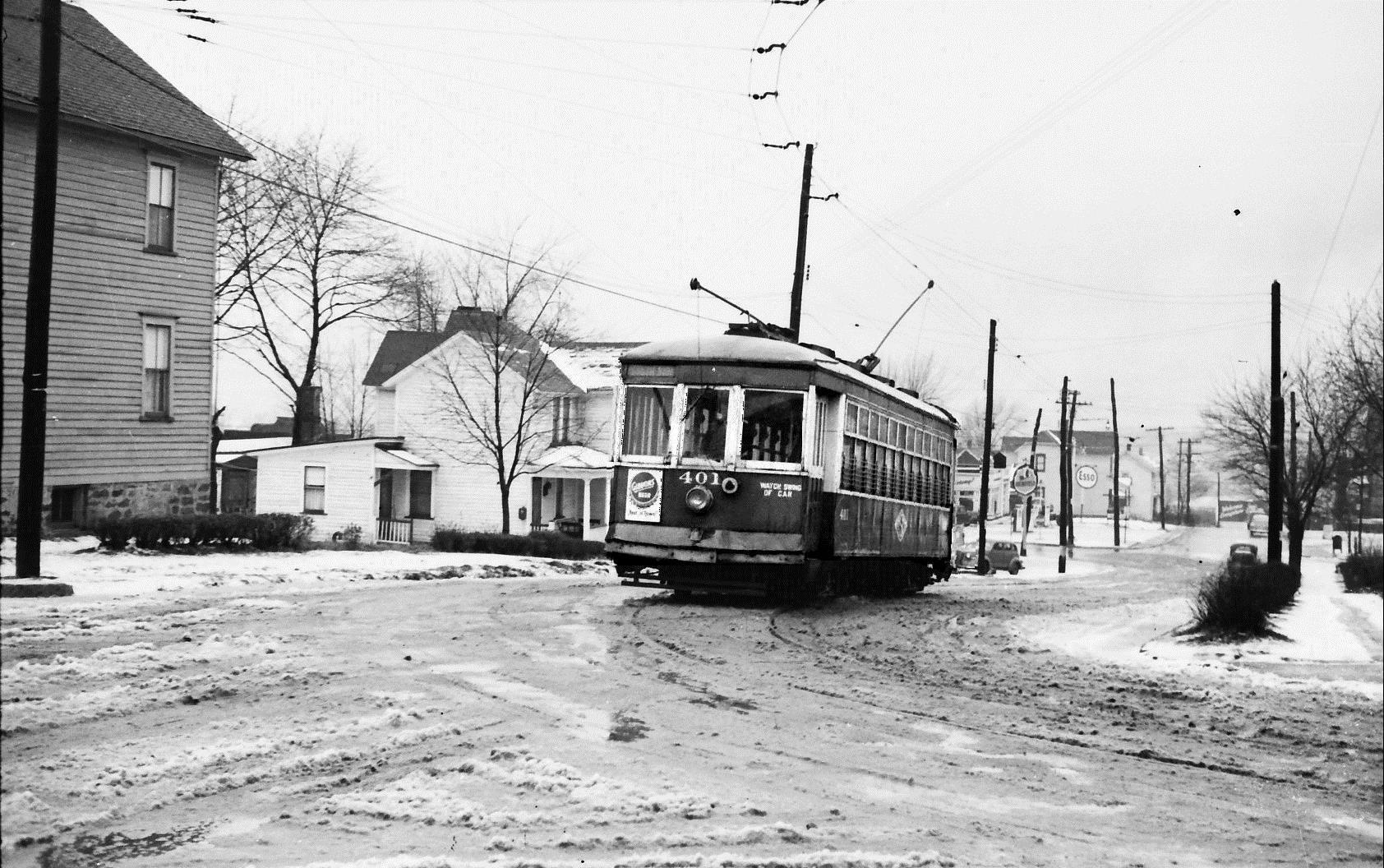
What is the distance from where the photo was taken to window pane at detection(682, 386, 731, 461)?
13406 mm

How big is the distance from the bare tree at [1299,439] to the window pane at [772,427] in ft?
46.3

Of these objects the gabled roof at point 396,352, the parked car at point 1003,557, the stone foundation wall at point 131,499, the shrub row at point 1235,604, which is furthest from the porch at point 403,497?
the stone foundation wall at point 131,499

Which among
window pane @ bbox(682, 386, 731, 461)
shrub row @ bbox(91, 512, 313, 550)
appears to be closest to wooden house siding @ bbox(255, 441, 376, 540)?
window pane @ bbox(682, 386, 731, 461)

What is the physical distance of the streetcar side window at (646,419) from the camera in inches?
536

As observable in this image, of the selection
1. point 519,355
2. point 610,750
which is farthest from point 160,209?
point 519,355

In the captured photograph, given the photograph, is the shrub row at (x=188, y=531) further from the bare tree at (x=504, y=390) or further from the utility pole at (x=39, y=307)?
the bare tree at (x=504, y=390)

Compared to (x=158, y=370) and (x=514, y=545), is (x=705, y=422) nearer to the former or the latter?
(x=158, y=370)

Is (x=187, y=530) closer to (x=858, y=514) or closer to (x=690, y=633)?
(x=690, y=633)

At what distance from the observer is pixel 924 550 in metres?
19.6

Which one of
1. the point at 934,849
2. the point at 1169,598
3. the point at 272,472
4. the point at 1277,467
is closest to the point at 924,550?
the point at 1169,598

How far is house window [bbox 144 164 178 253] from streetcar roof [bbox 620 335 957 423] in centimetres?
930

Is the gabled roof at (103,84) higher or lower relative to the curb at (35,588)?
higher

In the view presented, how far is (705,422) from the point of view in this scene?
1350cm

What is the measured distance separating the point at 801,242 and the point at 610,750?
2015 cm
